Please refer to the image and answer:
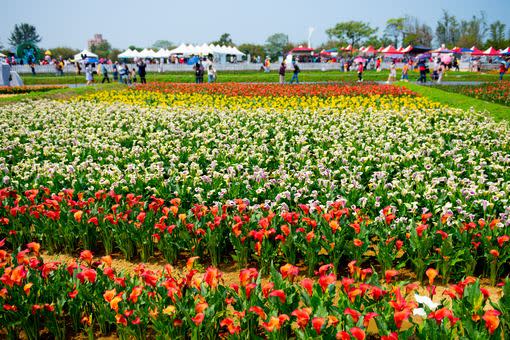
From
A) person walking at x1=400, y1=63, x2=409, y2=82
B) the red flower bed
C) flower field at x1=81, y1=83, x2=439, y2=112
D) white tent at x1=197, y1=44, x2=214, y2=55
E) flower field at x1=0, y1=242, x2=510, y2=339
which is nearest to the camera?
flower field at x1=0, y1=242, x2=510, y2=339

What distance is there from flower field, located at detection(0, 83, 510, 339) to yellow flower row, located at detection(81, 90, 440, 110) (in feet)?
11.5

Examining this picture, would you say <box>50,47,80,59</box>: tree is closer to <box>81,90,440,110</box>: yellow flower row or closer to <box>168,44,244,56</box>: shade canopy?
<box>168,44,244,56</box>: shade canopy

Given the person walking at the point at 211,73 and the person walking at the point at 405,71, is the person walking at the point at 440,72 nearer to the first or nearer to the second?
the person walking at the point at 405,71

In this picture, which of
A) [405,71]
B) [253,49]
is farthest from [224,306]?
[253,49]

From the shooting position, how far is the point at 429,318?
2.86 meters

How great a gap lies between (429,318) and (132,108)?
11635mm

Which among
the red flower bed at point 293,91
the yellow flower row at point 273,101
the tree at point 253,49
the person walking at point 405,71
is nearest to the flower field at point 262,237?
the yellow flower row at point 273,101

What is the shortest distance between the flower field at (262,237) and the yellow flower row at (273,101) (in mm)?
3504

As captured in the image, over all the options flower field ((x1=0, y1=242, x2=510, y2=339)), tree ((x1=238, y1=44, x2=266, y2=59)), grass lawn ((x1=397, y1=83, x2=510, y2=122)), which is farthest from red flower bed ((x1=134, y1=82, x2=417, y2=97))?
tree ((x1=238, y1=44, x2=266, y2=59))

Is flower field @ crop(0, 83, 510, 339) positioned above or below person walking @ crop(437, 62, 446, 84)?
below

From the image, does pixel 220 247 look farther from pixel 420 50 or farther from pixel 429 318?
pixel 420 50

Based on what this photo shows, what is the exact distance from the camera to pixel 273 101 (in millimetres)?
14500

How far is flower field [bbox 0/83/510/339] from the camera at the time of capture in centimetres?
317

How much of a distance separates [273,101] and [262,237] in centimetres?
1067
